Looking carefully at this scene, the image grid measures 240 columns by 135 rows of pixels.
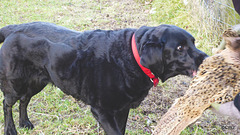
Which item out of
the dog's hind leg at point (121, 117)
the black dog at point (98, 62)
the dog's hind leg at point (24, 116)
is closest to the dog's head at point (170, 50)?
the black dog at point (98, 62)

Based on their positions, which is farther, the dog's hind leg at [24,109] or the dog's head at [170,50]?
the dog's hind leg at [24,109]

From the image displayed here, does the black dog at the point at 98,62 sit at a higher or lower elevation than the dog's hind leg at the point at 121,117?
higher

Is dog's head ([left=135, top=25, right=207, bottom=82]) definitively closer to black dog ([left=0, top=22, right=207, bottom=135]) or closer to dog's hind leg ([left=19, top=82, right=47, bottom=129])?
black dog ([left=0, top=22, right=207, bottom=135])

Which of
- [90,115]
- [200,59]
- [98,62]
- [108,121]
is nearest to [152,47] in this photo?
[200,59]

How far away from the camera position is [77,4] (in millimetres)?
7863

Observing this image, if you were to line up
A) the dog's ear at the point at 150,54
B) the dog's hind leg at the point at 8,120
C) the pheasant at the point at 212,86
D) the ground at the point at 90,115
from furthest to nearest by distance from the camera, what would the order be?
the ground at the point at 90,115 → the dog's hind leg at the point at 8,120 → the dog's ear at the point at 150,54 → the pheasant at the point at 212,86

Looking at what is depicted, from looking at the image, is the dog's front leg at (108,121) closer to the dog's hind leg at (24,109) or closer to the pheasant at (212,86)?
the pheasant at (212,86)

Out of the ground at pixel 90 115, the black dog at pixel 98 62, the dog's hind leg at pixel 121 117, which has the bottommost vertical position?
the ground at pixel 90 115

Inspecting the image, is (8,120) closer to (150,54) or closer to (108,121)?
(108,121)

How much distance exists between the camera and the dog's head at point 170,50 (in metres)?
2.29

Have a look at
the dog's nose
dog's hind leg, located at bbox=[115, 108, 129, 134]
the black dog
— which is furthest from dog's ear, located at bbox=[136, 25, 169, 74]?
dog's hind leg, located at bbox=[115, 108, 129, 134]

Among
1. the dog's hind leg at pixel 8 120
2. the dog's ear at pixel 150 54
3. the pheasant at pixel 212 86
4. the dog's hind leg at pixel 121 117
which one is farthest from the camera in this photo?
the dog's hind leg at pixel 8 120

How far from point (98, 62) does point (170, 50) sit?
2.51 ft

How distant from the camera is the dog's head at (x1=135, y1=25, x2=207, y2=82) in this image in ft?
7.52
